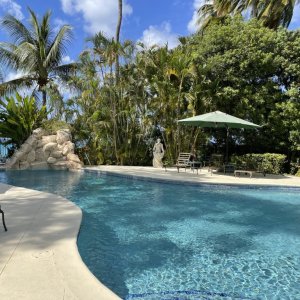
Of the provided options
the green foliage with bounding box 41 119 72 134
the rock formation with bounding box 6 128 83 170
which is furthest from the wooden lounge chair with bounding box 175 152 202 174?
the green foliage with bounding box 41 119 72 134

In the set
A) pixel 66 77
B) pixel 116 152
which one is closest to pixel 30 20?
pixel 66 77

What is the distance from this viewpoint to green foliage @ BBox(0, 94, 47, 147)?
677 inches

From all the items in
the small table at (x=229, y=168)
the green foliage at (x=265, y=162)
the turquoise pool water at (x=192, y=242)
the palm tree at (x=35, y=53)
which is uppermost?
the palm tree at (x=35, y=53)

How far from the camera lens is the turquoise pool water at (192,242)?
4.33 m

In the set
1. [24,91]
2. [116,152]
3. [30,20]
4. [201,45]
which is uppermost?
[30,20]

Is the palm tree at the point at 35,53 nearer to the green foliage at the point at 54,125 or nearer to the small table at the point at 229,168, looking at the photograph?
the green foliage at the point at 54,125

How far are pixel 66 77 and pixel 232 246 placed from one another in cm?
1873

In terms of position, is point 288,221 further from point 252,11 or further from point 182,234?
point 252,11

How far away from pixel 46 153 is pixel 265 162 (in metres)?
10.7

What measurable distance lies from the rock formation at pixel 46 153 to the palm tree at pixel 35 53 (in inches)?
181

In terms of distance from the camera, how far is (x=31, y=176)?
14352mm

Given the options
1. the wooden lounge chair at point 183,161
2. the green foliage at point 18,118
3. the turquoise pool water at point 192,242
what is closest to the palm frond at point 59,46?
the green foliage at point 18,118

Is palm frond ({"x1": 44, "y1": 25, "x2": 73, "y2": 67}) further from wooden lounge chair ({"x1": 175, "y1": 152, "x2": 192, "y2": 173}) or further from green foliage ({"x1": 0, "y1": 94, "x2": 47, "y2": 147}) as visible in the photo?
wooden lounge chair ({"x1": 175, "y1": 152, "x2": 192, "y2": 173})

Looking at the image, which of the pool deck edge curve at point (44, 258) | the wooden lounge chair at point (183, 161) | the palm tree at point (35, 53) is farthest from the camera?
the palm tree at point (35, 53)
